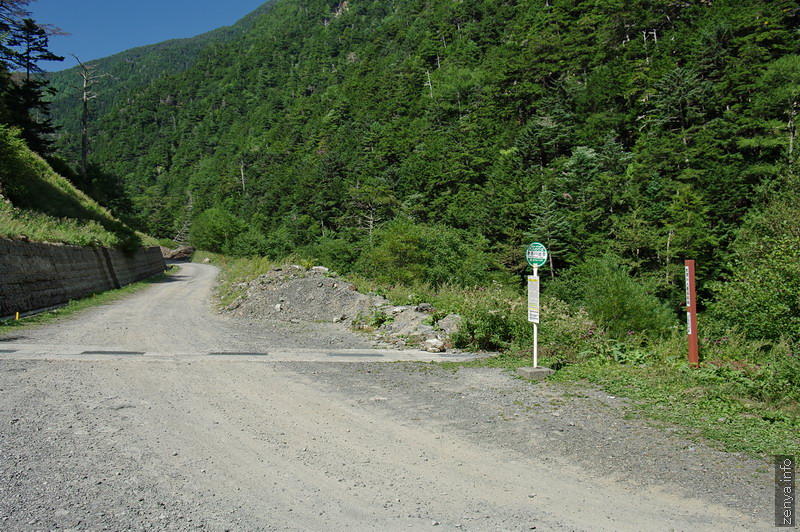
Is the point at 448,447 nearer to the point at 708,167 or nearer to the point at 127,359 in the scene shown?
the point at 127,359

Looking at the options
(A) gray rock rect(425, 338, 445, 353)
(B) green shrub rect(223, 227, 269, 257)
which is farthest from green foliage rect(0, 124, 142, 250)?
(B) green shrub rect(223, 227, 269, 257)

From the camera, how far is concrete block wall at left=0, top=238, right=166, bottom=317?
14336mm

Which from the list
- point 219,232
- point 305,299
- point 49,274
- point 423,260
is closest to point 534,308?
point 305,299

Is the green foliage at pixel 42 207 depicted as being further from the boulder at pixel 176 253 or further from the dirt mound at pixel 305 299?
the boulder at pixel 176 253

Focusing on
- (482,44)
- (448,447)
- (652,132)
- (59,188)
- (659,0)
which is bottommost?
(448,447)

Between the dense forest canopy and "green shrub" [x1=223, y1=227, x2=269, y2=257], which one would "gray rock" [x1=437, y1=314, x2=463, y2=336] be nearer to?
the dense forest canopy

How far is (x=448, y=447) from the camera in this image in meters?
4.96

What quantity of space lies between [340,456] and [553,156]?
50837mm

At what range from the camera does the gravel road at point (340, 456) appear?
351 centimetres

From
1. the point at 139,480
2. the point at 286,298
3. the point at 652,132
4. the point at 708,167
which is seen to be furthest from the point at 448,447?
the point at 652,132

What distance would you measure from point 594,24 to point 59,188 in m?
65.4

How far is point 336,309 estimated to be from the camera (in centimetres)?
1563

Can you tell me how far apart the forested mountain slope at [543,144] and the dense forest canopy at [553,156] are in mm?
242

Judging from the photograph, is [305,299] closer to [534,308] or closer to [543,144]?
[534,308]
